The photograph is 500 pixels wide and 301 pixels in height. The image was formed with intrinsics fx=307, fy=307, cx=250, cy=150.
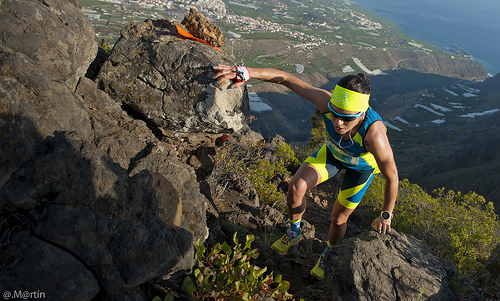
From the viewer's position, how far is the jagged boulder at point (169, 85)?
13.4 feet

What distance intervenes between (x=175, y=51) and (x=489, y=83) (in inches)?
4840

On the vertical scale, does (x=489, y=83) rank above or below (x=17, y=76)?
below

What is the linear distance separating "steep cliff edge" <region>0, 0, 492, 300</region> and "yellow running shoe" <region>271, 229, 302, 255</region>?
0.15 m

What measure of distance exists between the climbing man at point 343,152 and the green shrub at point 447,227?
2381 millimetres

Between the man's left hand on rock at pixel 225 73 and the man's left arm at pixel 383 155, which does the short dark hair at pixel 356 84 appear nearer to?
the man's left arm at pixel 383 155

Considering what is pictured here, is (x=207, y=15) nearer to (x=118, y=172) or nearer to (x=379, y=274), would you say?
(x=118, y=172)

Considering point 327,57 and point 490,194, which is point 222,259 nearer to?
point 490,194

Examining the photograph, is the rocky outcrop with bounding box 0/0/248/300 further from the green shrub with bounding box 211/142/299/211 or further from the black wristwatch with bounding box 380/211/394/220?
the black wristwatch with bounding box 380/211/394/220

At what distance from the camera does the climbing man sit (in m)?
3.59

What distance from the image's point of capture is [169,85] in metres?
4.15

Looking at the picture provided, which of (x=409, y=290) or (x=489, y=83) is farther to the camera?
(x=489, y=83)

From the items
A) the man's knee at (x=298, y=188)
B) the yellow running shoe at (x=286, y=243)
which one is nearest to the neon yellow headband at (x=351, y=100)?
the man's knee at (x=298, y=188)

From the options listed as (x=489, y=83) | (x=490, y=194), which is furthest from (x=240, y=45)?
(x=489, y=83)

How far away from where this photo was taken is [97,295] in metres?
2.21
